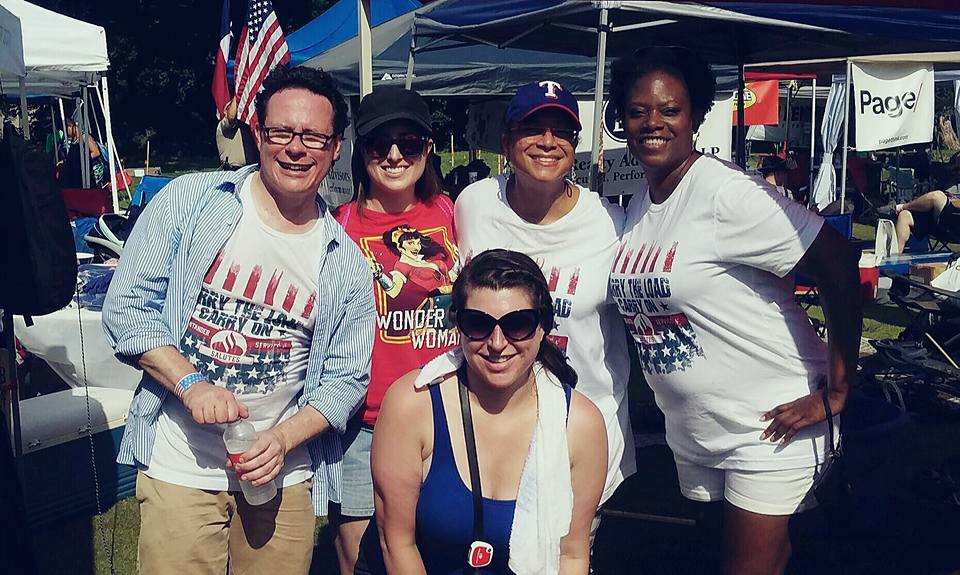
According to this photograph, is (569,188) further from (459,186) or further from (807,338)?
(459,186)

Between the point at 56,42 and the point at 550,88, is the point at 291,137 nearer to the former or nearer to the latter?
the point at 550,88

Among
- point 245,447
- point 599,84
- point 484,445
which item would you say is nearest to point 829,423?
point 484,445

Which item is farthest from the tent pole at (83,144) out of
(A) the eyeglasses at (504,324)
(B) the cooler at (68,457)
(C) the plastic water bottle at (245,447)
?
(A) the eyeglasses at (504,324)

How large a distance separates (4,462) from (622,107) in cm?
224

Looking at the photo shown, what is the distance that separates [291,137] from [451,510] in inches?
44.8

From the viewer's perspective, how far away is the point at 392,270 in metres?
2.83

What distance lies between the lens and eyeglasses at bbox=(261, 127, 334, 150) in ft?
8.25

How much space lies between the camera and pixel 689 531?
14.8ft

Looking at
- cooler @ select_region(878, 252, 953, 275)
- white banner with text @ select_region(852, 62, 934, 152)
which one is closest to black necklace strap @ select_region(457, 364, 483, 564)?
cooler @ select_region(878, 252, 953, 275)

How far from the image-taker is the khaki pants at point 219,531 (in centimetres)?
252

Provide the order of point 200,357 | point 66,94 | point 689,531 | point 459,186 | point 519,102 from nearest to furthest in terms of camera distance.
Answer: point 200,357 → point 519,102 → point 689,531 → point 459,186 → point 66,94

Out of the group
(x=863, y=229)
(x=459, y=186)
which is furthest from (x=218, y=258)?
(x=863, y=229)

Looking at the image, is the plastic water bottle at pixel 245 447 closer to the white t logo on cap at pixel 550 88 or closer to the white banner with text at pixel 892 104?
the white t logo on cap at pixel 550 88

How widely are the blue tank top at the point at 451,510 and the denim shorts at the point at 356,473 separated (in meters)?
0.42
